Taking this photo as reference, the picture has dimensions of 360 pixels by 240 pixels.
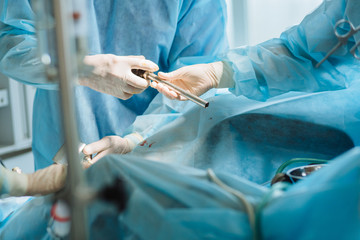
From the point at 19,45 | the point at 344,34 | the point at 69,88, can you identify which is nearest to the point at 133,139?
the point at 19,45

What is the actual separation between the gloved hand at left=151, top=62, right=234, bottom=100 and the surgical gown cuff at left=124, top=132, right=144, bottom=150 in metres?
0.19

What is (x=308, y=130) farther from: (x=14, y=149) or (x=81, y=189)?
(x=14, y=149)

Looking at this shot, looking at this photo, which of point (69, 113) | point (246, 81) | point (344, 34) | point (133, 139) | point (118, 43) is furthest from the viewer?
point (118, 43)

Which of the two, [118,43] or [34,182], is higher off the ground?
[118,43]

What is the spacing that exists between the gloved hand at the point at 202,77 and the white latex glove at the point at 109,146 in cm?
21

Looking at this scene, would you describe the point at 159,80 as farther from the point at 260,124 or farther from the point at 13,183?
the point at 13,183

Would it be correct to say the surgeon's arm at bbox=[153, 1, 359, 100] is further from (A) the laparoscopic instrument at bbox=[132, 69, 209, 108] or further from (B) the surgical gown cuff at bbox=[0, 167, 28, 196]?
(B) the surgical gown cuff at bbox=[0, 167, 28, 196]

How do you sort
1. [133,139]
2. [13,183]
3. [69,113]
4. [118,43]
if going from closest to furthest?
[69,113] → [13,183] → [133,139] → [118,43]

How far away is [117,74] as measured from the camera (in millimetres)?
1341

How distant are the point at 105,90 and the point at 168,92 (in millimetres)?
256

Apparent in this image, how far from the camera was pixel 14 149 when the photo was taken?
297 centimetres

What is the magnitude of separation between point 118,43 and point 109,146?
19.4 inches

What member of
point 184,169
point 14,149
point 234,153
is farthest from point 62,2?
point 14,149

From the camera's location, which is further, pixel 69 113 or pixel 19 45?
pixel 19 45
